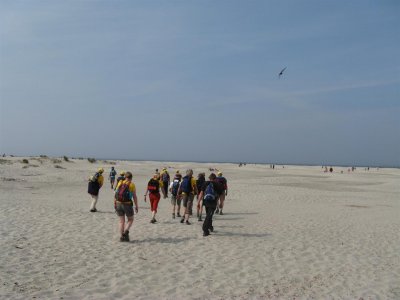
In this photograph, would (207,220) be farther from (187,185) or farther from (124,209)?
(124,209)

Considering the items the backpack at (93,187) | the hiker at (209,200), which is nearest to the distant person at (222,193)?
the hiker at (209,200)

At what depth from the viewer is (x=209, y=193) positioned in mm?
11820

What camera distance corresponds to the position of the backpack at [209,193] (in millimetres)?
11750

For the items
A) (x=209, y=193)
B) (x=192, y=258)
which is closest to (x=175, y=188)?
(x=209, y=193)

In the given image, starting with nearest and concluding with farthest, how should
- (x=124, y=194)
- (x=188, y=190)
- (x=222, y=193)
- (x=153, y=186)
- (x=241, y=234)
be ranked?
(x=124, y=194) < (x=241, y=234) < (x=153, y=186) < (x=188, y=190) < (x=222, y=193)

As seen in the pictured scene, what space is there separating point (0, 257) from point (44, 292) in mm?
2393

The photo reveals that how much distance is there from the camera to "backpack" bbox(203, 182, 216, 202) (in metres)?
11.8

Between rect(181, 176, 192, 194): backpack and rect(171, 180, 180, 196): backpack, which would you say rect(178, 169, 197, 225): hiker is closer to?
rect(181, 176, 192, 194): backpack

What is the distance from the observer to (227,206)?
19.7 meters

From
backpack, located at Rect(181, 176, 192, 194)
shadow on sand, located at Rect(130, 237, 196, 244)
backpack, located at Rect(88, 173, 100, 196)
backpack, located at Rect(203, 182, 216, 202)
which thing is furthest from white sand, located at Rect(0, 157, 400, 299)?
backpack, located at Rect(181, 176, 192, 194)

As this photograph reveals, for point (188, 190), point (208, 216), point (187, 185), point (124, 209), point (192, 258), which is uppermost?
point (187, 185)

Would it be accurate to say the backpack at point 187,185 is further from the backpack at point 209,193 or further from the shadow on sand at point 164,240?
the shadow on sand at point 164,240

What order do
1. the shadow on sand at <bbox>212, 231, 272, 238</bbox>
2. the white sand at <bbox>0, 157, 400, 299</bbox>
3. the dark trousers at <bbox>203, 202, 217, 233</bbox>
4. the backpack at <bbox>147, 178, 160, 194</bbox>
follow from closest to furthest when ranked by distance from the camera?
the white sand at <bbox>0, 157, 400, 299</bbox>, the dark trousers at <bbox>203, 202, 217, 233</bbox>, the shadow on sand at <bbox>212, 231, 272, 238</bbox>, the backpack at <bbox>147, 178, 160, 194</bbox>

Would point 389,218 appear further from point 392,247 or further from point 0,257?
point 0,257
